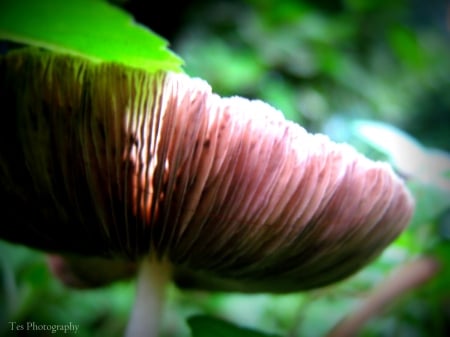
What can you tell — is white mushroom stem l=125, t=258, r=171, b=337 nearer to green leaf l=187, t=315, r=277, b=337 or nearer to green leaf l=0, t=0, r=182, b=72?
green leaf l=187, t=315, r=277, b=337

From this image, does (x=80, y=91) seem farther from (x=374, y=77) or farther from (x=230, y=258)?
(x=374, y=77)

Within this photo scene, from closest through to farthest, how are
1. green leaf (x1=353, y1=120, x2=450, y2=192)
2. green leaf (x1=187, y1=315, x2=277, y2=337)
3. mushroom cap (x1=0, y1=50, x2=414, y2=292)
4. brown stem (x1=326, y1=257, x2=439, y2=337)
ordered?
mushroom cap (x1=0, y1=50, x2=414, y2=292), green leaf (x1=187, y1=315, x2=277, y2=337), green leaf (x1=353, y1=120, x2=450, y2=192), brown stem (x1=326, y1=257, x2=439, y2=337)

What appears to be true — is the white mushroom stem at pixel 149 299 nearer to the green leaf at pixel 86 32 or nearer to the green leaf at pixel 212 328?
the green leaf at pixel 212 328

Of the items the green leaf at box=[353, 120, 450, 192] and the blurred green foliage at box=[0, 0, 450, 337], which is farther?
the blurred green foliage at box=[0, 0, 450, 337]

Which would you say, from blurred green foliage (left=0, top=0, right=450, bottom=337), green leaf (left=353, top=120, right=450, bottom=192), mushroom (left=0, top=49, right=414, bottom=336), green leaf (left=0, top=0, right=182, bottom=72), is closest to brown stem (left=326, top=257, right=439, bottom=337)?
blurred green foliage (left=0, top=0, right=450, bottom=337)

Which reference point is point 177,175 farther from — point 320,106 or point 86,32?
point 320,106

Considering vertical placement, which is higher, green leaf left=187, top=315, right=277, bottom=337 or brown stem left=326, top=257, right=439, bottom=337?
brown stem left=326, top=257, right=439, bottom=337

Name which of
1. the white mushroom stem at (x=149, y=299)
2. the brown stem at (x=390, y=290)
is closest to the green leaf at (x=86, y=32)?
the white mushroom stem at (x=149, y=299)
